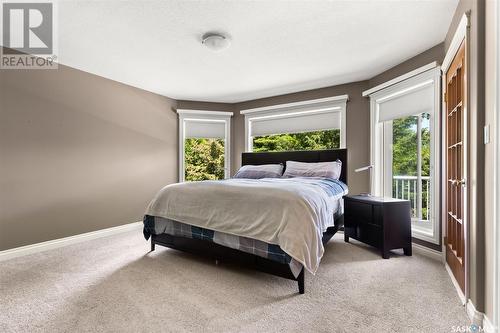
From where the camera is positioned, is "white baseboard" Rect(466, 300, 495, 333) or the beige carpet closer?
"white baseboard" Rect(466, 300, 495, 333)

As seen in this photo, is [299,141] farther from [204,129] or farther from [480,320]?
[480,320]

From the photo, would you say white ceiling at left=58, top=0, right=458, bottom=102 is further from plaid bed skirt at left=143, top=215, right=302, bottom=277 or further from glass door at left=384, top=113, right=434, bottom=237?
plaid bed skirt at left=143, top=215, right=302, bottom=277

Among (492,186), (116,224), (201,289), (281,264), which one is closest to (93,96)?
(116,224)

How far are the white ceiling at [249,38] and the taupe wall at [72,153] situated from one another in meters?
0.43

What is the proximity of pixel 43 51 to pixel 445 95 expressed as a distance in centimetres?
445

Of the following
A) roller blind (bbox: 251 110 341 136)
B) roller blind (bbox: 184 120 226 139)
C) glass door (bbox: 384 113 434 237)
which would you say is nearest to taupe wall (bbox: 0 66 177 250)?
roller blind (bbox: 184 120 226 139)

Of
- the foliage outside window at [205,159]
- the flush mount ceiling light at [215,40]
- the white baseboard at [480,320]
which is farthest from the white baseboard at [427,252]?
the foliage outside window at [205,159]

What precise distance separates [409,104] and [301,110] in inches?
67.2

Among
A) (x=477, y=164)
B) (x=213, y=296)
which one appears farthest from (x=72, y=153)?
(x=477, y=164)

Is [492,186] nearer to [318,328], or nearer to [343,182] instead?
[318,328]

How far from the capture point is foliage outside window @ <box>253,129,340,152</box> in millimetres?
5473

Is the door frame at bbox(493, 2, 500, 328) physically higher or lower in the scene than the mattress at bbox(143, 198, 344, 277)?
higher

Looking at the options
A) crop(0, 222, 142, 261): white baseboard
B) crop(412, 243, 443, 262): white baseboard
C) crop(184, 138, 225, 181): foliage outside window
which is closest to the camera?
crop(412, 243, 443, 262): white baseboard

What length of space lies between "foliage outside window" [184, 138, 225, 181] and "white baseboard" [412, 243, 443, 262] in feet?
11.5
